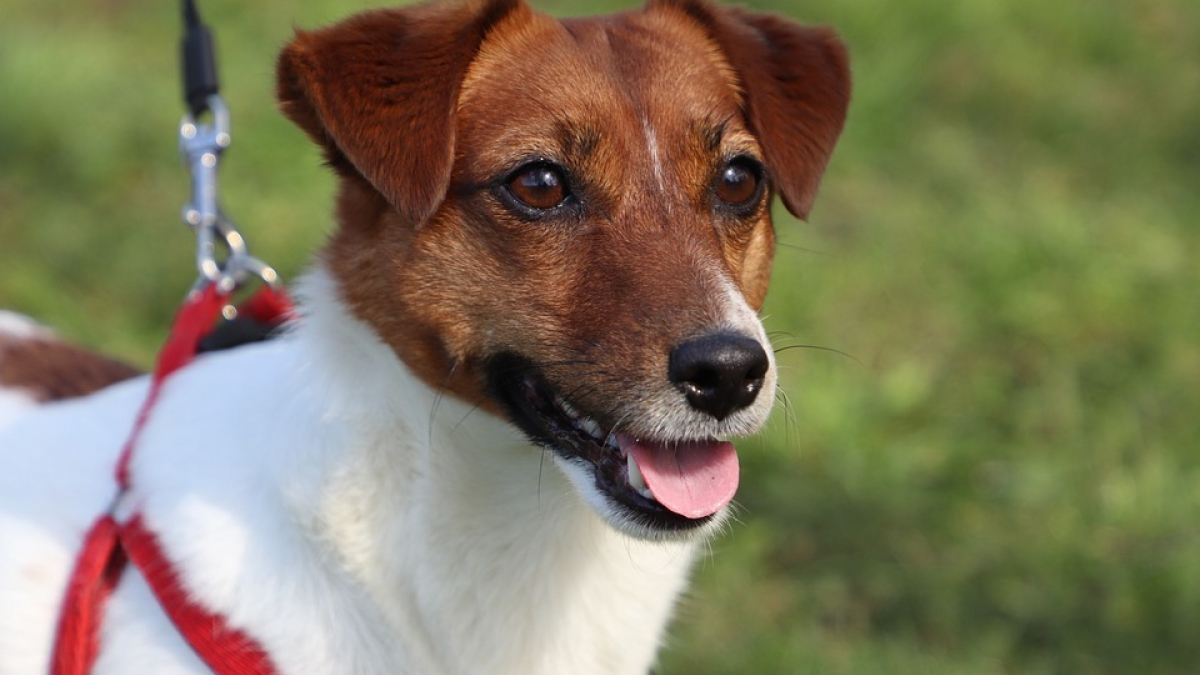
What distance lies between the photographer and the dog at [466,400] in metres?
2.62

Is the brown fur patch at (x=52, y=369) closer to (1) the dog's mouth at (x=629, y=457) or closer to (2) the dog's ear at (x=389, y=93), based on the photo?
(2) the dog's ear at (x=389, y=93)

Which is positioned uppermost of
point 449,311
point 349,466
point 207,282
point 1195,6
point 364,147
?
point 364,147

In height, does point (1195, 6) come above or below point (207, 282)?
below

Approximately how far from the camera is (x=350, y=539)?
8.78ft

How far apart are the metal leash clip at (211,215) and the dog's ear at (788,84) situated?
1.18 m

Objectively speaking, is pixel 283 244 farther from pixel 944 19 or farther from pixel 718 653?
pixel 944 19

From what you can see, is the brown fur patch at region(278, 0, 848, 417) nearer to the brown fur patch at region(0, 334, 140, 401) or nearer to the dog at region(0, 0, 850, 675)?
the dog at region(0, 0, 850, 675)

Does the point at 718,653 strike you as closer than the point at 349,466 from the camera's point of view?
No

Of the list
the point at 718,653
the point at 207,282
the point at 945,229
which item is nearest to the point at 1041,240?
the point at 945,229

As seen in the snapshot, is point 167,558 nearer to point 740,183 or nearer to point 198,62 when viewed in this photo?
point 740,183

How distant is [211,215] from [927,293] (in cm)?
306

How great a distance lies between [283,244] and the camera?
5.82 meters

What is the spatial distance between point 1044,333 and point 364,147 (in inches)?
139

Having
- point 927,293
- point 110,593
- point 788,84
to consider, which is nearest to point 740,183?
point 788,84
